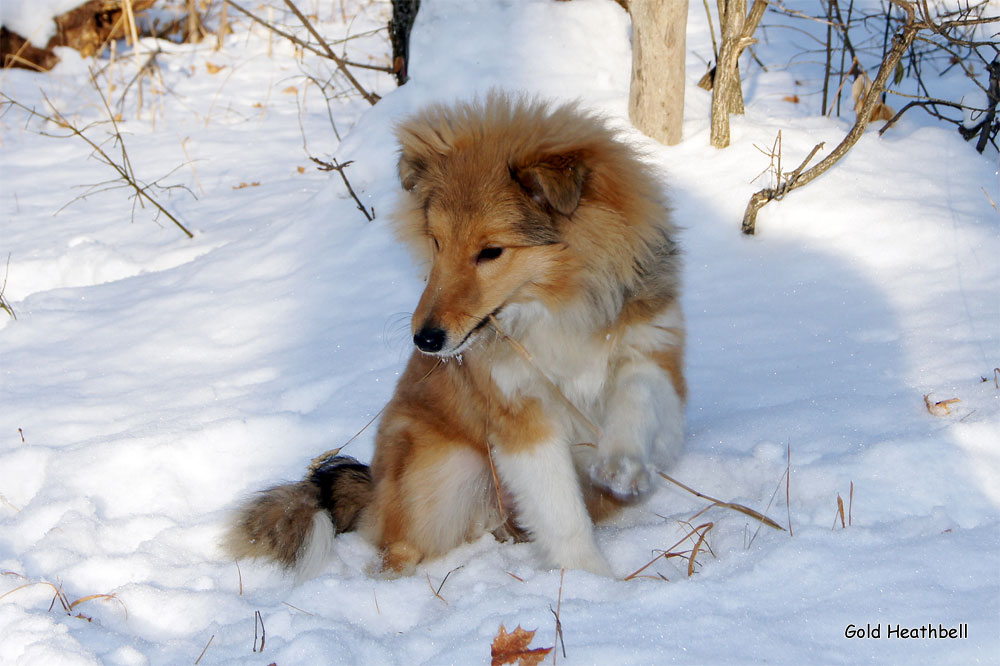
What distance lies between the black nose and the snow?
2.49ft

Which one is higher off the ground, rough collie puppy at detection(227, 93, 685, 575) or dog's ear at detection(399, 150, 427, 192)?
dog's ear at detection(399, 150, 427, 192)

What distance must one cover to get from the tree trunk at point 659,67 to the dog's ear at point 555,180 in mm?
2844

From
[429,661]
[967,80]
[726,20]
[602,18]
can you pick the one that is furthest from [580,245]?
[967,80]

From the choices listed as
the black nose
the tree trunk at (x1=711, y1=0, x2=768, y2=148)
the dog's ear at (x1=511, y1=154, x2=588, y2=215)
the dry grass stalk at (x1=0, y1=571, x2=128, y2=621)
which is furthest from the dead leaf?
the dry grass stalk at (x1=0, y1=571, x2=128, y2=621)

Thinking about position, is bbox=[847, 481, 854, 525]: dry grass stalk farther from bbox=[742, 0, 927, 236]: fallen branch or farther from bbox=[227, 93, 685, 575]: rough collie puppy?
bbox=[742, 0, 927, 236]: fallen branch

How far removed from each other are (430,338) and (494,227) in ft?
1.29

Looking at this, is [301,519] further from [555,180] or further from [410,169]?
[555,180]

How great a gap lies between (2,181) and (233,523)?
19.7ft

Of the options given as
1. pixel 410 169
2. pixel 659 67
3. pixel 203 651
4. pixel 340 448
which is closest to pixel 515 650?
pixel 203 651

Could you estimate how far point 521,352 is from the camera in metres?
2.78

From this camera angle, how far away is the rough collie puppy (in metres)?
2.62

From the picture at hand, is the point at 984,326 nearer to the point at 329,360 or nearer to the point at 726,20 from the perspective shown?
the point at 726,20

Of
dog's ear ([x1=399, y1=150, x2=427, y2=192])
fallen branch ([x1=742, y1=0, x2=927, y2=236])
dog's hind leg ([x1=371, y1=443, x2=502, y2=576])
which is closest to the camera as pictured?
dog's ear ([x1=399, y1=150, x2=427, y2=192])

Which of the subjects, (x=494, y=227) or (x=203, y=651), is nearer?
(x=203, y=651)
